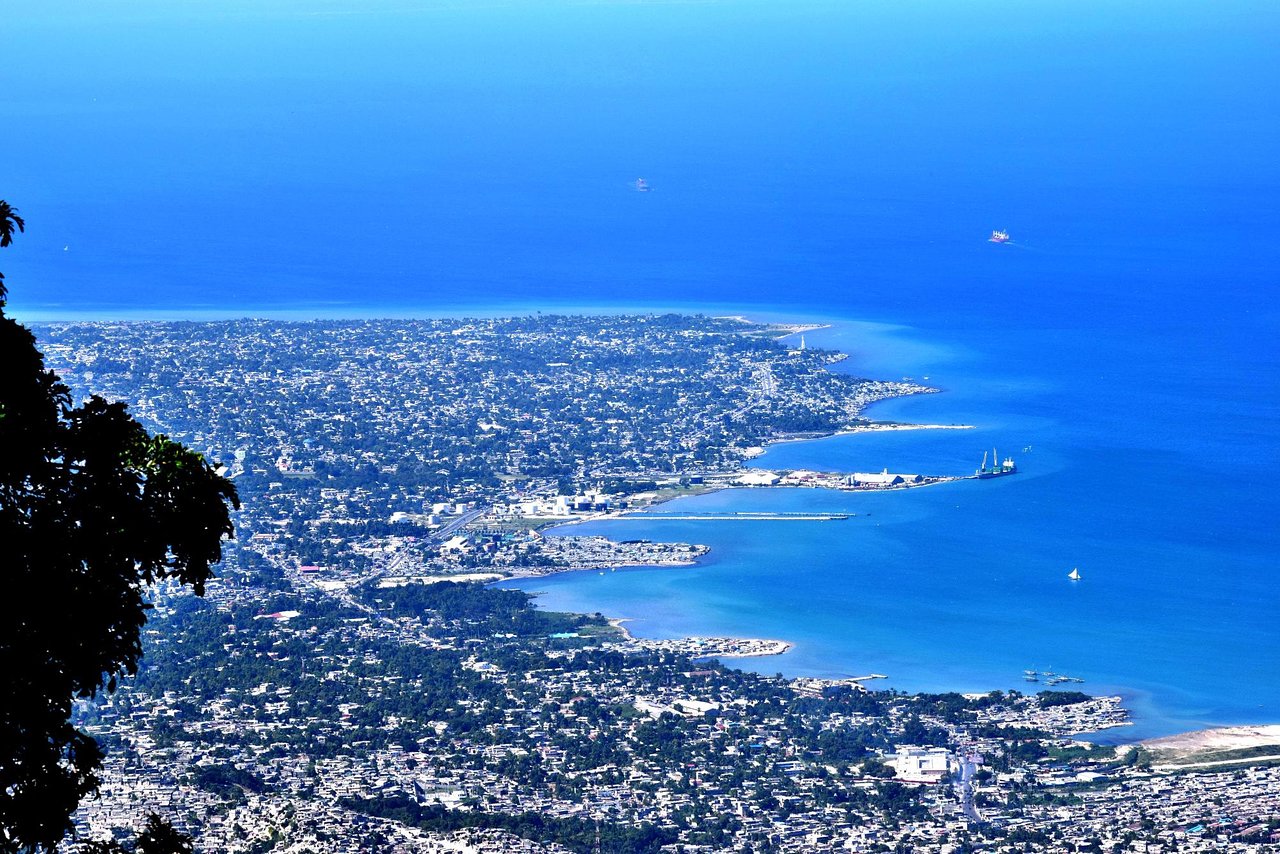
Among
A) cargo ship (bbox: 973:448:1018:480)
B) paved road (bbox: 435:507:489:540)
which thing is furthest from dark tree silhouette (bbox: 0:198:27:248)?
cargo ship (bbox: 973:448:1018:480)

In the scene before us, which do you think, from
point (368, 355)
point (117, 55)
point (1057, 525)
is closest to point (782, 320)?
point (368, 355)

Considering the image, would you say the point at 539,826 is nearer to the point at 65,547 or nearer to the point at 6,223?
the point at 65,547

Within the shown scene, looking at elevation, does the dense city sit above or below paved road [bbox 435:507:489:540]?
below

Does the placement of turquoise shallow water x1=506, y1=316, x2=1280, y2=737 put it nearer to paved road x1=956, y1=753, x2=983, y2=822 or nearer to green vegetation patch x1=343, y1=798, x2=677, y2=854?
paved road x1=956, y1=753, x2=983, y2=822

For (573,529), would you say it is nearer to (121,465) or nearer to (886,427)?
(886,427)

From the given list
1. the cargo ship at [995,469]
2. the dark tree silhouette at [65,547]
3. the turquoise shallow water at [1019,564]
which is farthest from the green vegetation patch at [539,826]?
the cargo ship at [995,469]

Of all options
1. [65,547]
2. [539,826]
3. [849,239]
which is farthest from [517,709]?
[849,239]
